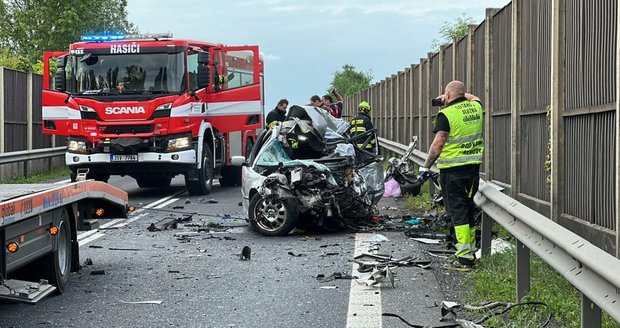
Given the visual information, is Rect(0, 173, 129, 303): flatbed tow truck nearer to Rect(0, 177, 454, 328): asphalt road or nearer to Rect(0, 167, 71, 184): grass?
Rect(0, 177, 454, 328): asphalt road

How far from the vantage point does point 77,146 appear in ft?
65.0

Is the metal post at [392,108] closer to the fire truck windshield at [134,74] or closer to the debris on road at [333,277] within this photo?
the fire truck windshield at [134,74]

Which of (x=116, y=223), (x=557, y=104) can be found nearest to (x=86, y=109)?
(x=116, y=223)

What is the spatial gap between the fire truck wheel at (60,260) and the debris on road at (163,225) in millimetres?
4752

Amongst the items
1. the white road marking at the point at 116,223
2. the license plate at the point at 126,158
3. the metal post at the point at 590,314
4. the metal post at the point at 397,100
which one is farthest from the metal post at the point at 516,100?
the metal post at the point at 397,100

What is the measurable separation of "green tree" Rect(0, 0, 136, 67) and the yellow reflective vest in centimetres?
5127

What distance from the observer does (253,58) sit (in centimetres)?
2119

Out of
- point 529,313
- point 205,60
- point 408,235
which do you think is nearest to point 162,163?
point 205,60

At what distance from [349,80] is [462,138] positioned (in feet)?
342

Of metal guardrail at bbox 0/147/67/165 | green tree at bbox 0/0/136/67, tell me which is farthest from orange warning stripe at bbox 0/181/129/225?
green tree at bbox 0/0/136/67

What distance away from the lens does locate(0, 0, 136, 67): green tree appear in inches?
2383

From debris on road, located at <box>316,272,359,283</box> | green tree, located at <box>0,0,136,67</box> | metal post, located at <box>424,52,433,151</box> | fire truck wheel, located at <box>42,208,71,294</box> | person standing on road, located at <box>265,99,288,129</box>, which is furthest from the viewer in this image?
green tree, located at <box>0,0,136,67</box>

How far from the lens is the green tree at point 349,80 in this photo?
353 feet

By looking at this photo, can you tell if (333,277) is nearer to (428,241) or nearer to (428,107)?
(428,241)
